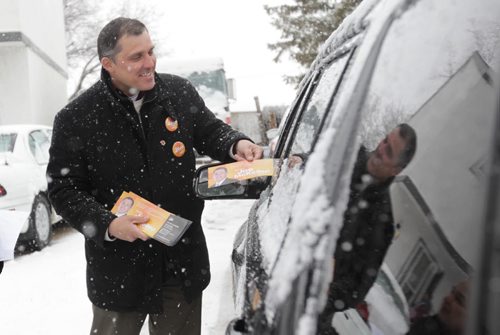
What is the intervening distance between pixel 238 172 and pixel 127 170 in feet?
1.71

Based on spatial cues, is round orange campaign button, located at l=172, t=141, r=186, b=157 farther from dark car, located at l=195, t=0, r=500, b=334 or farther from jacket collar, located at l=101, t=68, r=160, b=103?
dark car, located at l=195, t=0, r=500, b=334

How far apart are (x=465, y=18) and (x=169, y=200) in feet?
4.67

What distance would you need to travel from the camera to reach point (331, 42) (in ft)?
6.08

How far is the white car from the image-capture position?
18.9ft

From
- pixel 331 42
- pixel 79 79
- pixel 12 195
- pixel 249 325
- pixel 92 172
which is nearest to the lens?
pixel 249 325

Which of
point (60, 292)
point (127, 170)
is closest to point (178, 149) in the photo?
point (127, 170)

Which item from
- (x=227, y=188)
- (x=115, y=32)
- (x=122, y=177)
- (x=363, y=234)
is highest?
(x=115, y=32)

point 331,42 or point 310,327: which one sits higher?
point 331,42

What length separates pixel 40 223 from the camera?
628 cm

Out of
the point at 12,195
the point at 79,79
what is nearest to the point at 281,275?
the point at 12,195

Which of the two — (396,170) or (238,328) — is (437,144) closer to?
(396,170)

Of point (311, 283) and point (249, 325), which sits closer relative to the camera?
point (311, 283)

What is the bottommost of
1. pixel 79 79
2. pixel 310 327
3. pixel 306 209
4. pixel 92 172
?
pixel 310 327

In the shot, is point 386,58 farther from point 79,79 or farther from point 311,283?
point 79,79
